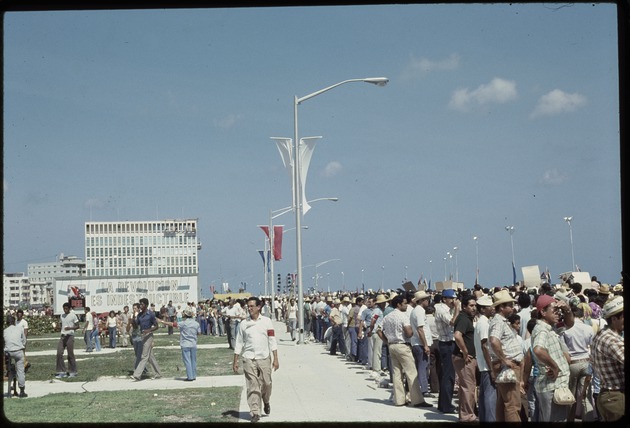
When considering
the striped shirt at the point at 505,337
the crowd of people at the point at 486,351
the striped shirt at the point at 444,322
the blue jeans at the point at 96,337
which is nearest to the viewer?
the crowd of people at the point at 486,351

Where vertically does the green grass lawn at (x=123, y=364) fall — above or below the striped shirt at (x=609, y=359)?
below

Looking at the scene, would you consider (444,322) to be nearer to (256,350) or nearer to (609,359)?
(256,350)

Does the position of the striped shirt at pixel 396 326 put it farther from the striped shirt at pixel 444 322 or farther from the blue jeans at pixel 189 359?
the blue jeans at pixel 189 359

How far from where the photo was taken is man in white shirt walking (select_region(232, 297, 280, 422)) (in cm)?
1390

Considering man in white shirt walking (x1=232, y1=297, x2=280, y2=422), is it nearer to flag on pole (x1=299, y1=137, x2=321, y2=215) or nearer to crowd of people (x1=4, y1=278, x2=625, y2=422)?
crowd of people (x1=4, y1=278, x2=625, y2=422)

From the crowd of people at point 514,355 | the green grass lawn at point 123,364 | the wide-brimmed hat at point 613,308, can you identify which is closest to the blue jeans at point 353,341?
the green grass lawn at point 123,364

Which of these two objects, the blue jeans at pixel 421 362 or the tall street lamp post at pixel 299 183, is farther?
the tall street lamp post at pixel 299 183

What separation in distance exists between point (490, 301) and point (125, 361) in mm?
20100

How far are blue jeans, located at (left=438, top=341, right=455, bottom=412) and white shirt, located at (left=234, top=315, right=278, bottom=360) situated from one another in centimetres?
263

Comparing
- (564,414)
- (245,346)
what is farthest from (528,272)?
(564,414)

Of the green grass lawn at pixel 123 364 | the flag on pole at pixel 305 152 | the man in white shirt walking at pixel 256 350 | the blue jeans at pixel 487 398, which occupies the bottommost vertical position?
the green grass lawn at pixel 123 364

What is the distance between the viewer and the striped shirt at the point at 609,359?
27.2 ft

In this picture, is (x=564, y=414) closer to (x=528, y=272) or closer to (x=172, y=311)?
(x=528, y=272)

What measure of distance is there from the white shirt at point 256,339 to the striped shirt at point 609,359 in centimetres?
642
